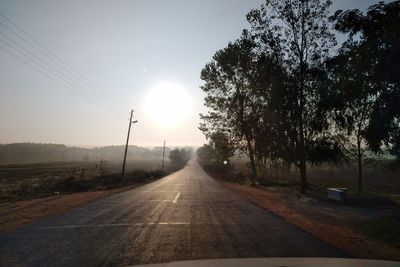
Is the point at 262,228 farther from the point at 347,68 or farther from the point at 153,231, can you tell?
the point at 347,68

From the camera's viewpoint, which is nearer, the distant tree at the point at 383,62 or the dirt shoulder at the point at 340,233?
Answer: the dirt shoulder at the point at 340,233

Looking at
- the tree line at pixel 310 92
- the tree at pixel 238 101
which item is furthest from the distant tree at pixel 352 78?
the tree at pixel 238 101

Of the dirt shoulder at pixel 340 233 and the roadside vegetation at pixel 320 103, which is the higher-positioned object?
the roadside vegetation at pixel 320 103

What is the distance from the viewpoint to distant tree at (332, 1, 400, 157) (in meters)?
10.5

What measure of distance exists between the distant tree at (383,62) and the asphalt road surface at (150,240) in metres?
4.28

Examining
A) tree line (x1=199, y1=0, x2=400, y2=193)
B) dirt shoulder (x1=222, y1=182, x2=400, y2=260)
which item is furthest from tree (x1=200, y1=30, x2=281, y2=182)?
dirt shoulder (x1=222, y1=182, x2=400, y2=260)

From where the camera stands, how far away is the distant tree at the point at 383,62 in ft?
34.4

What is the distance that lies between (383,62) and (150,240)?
853cm

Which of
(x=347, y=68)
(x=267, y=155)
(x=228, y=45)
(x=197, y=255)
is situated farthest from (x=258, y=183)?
(x=197, y=255)

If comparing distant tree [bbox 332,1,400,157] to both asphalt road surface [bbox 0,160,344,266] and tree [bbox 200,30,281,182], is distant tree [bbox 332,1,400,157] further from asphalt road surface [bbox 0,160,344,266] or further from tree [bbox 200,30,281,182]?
tree [bbox 200,30,281,182]

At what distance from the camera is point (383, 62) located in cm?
1062

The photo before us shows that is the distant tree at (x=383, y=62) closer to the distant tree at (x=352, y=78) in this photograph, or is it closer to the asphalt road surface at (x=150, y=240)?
the distant tree at (x=352, y=78)

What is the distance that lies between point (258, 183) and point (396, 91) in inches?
1159

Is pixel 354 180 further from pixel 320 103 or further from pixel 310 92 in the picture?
pixel 320 103
